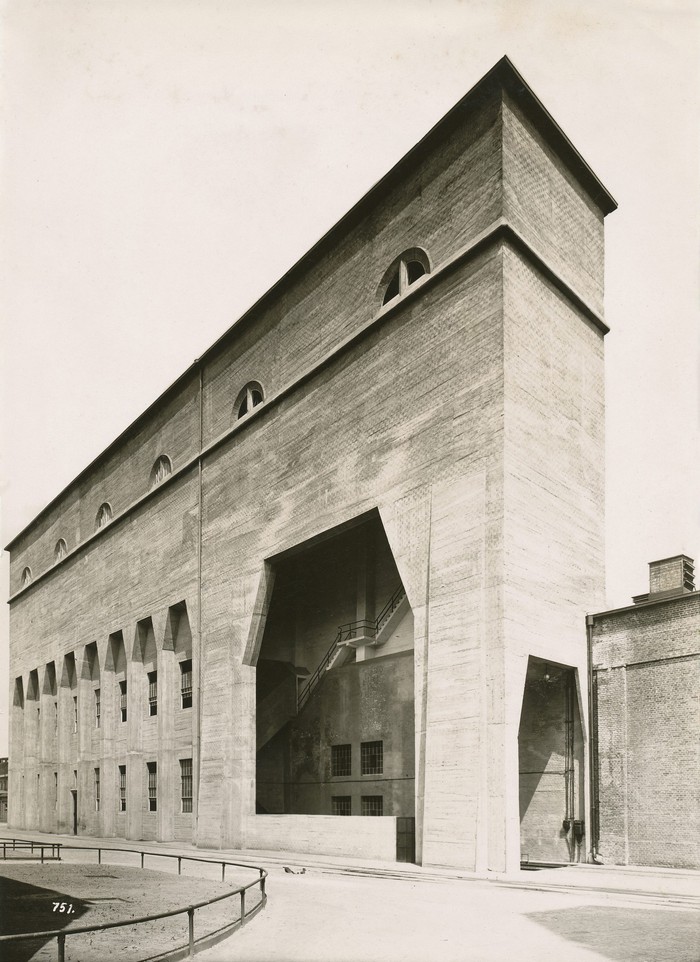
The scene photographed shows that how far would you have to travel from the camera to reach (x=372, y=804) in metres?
27.4

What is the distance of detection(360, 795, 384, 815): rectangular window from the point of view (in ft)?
88.7

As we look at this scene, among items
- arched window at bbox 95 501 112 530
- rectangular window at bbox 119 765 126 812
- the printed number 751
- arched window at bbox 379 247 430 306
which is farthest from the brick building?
arched window at bbox 95 501 112 530

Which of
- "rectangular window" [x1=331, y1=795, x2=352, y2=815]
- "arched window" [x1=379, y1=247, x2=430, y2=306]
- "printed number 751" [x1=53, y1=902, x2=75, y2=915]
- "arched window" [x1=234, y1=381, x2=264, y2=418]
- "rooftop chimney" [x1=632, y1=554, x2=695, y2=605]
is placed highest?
"arched window" [x1=379, y1=247, x2=430, y2=306]

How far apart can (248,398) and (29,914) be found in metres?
18.7

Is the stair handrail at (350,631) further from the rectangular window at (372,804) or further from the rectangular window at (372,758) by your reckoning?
the rectangular window at (372,804)

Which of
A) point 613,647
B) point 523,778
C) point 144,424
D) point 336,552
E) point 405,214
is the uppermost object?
point 405,214

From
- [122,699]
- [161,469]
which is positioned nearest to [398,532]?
[161,469]

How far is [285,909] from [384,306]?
14.9 m

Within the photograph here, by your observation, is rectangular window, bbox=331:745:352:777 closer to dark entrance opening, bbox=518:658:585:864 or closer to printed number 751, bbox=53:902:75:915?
dark entrance opening, bbox=518:658:585:864

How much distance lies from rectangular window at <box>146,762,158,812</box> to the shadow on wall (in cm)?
1621

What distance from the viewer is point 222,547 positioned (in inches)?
1168

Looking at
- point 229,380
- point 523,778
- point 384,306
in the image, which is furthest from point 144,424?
point 523,778

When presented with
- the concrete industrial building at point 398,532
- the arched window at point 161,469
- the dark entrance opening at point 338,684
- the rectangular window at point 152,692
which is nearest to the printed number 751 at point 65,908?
the concrete industrial building at point 398,532

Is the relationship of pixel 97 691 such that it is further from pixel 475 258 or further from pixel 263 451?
pixel 475 258
